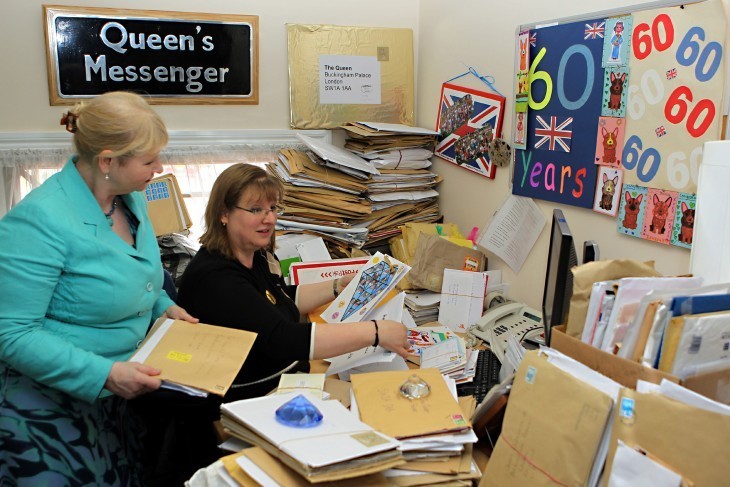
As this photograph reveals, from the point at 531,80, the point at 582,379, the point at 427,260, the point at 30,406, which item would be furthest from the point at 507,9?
the point at 30,406

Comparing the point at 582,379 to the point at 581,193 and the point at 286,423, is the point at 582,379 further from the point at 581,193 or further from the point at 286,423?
the point at 581,193

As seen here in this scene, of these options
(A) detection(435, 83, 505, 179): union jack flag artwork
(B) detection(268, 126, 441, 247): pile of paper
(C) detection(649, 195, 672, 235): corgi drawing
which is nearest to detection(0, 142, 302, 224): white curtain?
(B) detection(268, 126, 441, 247): pile of paper

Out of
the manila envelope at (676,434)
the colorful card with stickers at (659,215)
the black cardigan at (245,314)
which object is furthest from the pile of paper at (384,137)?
the manila envelope at (676,434)

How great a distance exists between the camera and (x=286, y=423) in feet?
4.17

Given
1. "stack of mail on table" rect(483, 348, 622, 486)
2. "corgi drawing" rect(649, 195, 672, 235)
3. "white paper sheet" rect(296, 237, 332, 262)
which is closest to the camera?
"stack of mail on table" rect(483, 348, 622, 486)

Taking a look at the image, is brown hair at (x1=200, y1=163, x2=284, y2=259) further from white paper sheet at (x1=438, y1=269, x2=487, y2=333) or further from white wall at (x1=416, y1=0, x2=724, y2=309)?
white wall at (x1=416, y1=0, x2=724, y2=309)

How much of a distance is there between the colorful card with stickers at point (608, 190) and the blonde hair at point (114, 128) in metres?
1.37

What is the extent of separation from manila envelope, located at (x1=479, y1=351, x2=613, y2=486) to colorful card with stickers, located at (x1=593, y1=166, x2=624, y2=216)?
854 mm

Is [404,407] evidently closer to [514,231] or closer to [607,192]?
[607,192]

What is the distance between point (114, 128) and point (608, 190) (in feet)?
4.81

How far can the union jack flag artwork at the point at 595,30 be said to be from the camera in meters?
1.94

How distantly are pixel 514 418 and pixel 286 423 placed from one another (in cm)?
47

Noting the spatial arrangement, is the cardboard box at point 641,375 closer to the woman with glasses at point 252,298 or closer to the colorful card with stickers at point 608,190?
the woman with glasses at point 252,298

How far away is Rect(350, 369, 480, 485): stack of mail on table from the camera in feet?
4.20
